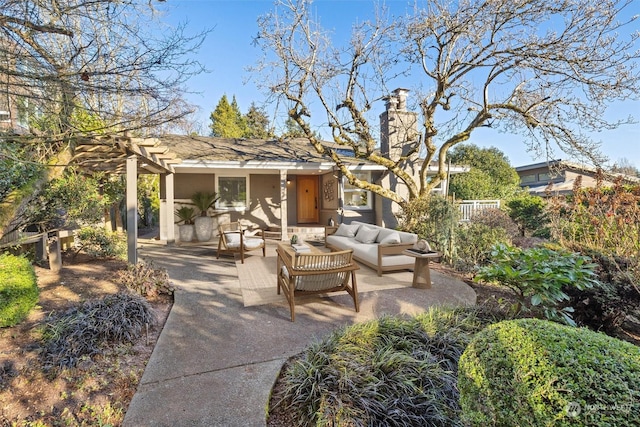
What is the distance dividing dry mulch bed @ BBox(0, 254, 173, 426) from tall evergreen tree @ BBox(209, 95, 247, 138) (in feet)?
87.4

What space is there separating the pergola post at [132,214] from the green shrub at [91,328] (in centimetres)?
224

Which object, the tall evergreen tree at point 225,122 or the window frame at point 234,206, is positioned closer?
the window frame at point 234,206

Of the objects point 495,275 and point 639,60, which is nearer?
point 495,275

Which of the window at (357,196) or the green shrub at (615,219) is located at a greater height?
the window at (357,196)

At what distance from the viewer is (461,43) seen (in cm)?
867

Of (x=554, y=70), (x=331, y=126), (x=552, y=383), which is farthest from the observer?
(x=331, y=126)

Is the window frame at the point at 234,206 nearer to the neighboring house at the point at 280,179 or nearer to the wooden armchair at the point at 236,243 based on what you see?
the neighboring house at the point at 280,179

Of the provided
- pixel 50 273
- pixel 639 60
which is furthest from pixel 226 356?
pixel 639 60

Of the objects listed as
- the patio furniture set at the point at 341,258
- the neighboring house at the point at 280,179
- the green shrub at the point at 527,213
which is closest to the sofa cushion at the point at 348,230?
the patio furniture set at the point at 341,258

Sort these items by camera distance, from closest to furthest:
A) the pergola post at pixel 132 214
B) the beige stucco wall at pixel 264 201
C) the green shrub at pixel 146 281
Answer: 1. the green shrub at pixel 146 281
2. the pergola post at pixel 132 214
3. the beige stucco wall at pixel 264 201

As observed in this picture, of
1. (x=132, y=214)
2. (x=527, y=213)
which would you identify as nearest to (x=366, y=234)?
(x=132, y=214)

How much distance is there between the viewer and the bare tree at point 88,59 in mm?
3301

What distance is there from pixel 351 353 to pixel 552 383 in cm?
173

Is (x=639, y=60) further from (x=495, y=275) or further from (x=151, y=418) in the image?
(x=151, y=418)
